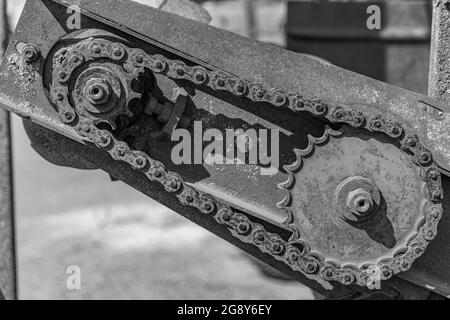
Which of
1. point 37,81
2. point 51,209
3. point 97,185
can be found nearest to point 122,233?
point 51,209

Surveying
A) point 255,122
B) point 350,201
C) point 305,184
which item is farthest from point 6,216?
point 350,201

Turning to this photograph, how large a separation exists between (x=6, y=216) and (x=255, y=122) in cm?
160

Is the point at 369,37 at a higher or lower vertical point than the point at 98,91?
higher

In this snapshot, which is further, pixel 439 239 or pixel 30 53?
pixel 439 239

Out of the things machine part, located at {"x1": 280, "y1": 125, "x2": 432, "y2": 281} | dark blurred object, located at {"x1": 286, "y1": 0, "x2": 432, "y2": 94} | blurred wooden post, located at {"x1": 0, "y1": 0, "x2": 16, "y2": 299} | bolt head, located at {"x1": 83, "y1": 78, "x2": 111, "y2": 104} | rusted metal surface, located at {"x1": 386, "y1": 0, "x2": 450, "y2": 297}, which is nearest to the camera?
bolt head, located at {"x1": 83, "y1": 78, "x2": 111, "y2": 104}

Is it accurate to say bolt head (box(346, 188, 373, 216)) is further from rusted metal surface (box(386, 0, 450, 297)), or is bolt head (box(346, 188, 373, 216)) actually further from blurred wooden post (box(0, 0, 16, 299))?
blurred wooden post (box(0, 0, 16, 299))

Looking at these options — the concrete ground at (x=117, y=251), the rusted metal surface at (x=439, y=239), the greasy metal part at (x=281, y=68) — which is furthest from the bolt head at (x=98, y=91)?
the concrete ground at (x=117, y=251)

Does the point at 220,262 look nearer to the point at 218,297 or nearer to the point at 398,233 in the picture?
the point at 218,297

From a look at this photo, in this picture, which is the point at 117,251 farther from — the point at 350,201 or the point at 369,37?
the point at 350,201

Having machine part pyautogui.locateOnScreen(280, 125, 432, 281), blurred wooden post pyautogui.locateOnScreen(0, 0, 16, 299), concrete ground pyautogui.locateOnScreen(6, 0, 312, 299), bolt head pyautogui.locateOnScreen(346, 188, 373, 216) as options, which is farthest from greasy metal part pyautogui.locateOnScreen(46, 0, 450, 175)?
concrete ground pyautogui.locateOnScreen(6, 0, 312, 299)

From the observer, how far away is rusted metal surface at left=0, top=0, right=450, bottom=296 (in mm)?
2889

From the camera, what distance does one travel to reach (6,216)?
376 cm

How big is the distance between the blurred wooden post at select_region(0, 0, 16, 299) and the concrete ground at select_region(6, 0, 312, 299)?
162 cm

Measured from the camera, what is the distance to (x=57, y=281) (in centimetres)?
605
